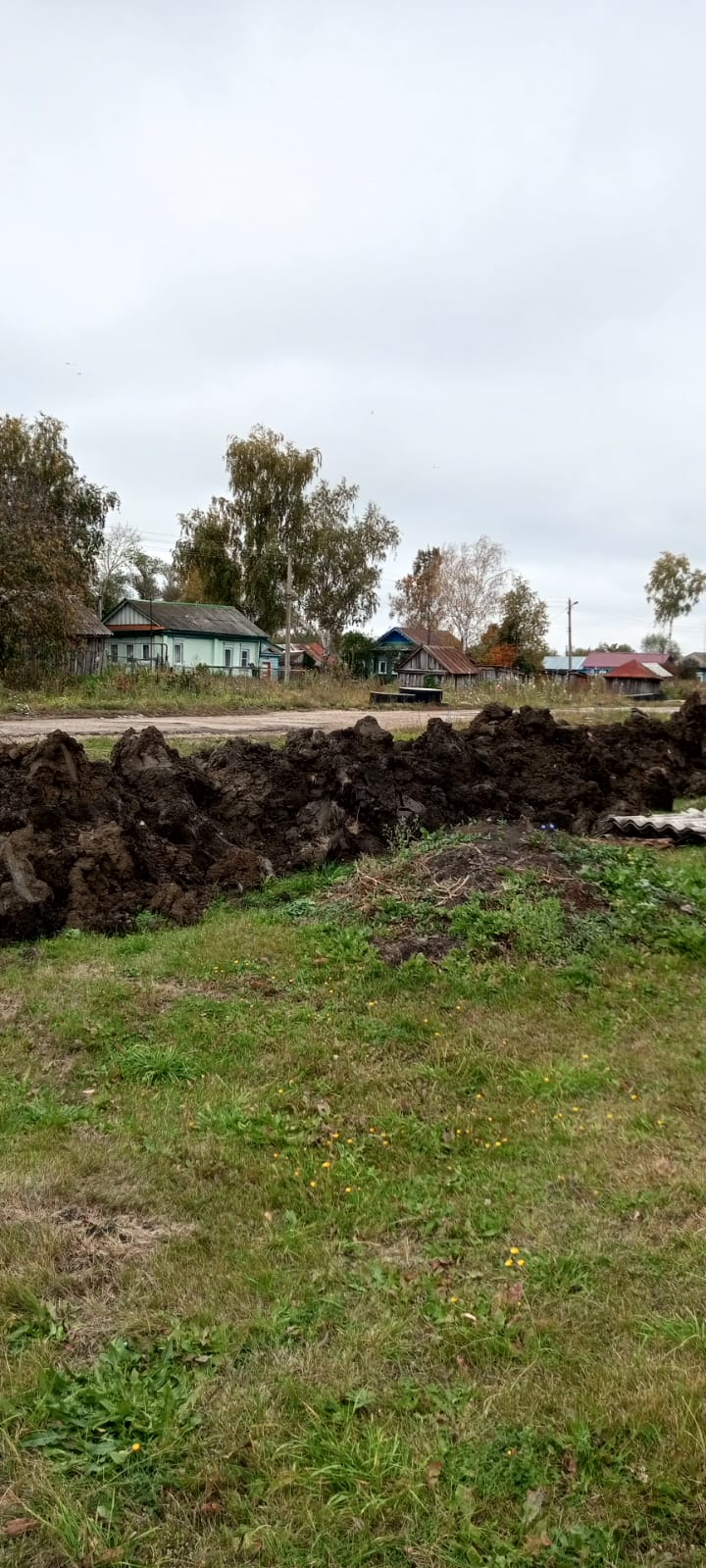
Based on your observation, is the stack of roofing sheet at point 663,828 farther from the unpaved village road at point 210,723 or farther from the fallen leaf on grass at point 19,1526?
the unpaved village road at point 210,723

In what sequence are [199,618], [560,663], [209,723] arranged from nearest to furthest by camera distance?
[209,723]
[199,618]
[560,663]

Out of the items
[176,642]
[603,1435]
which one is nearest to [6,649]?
[176,642]

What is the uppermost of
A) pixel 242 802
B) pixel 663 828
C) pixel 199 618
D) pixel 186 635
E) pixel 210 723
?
pixel 199 618

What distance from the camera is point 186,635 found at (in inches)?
1980

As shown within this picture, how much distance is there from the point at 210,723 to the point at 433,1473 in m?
21.1

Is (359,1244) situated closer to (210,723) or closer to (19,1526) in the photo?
(19,1526)

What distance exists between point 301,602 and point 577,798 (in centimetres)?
5138

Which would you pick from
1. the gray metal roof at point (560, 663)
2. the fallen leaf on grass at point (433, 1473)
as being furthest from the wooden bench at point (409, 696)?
the gray metal roof at point (560, 663)

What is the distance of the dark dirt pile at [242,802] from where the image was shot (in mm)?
6520

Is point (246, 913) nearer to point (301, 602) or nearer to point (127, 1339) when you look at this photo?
point (127, 1339)

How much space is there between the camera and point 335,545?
5894 cm

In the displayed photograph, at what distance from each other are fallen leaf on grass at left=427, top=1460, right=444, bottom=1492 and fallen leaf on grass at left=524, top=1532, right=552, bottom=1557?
24 cm

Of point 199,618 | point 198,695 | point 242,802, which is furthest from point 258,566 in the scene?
point 242,802

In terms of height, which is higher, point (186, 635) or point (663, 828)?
point (186, 635)
